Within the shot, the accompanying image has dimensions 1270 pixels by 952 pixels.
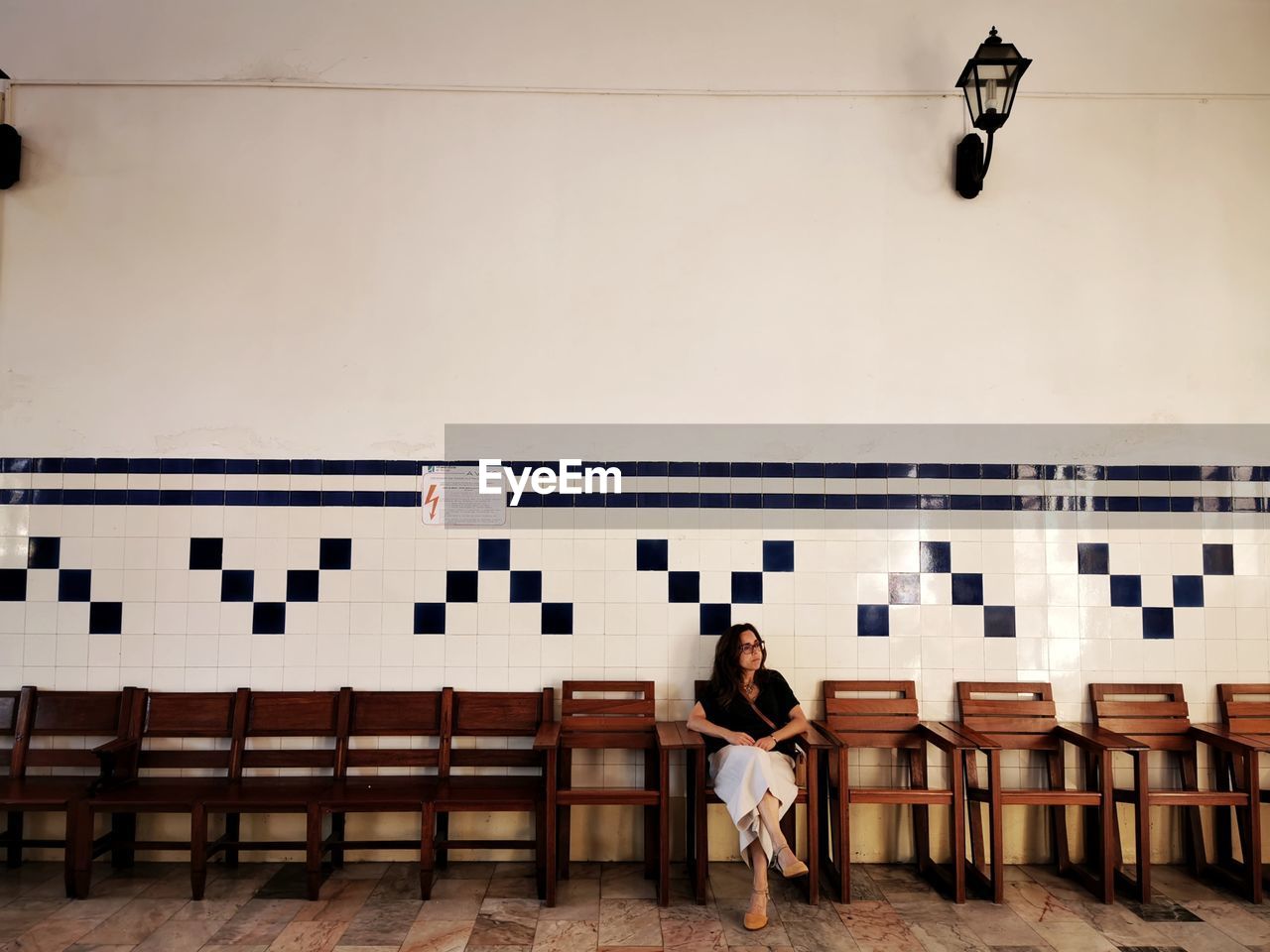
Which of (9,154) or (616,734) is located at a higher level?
(9,154)

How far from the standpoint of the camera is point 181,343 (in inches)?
155

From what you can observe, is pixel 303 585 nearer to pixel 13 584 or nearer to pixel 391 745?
pixel 391 745

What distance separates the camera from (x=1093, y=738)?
3477mm

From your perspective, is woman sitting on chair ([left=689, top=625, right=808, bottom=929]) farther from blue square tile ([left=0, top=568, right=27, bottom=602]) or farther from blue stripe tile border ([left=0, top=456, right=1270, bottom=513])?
blue square tile ([left=0, top=568, right=27, bottom=602])

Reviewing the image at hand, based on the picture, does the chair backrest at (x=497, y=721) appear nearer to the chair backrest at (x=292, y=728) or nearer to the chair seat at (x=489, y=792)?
the chair seat at (x=489, y=792)

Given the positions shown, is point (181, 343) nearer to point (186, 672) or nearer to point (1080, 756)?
point (186, 672)

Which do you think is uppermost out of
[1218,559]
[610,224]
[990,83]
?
[990,83]

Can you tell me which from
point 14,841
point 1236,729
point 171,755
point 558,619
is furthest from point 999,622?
point 14,841

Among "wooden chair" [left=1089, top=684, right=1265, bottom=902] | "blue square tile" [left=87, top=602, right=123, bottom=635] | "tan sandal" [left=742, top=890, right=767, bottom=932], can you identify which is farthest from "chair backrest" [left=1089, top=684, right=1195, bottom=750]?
"blue square tile" [left=87, top=602, right=123, bottom=635]

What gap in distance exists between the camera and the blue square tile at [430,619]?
3.85 m

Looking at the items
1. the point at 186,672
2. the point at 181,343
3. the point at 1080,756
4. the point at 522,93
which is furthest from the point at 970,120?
the point at 186,672

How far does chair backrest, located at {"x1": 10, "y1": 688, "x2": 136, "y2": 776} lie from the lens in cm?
366

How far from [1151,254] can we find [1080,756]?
244cm

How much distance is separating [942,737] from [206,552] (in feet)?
11.2
